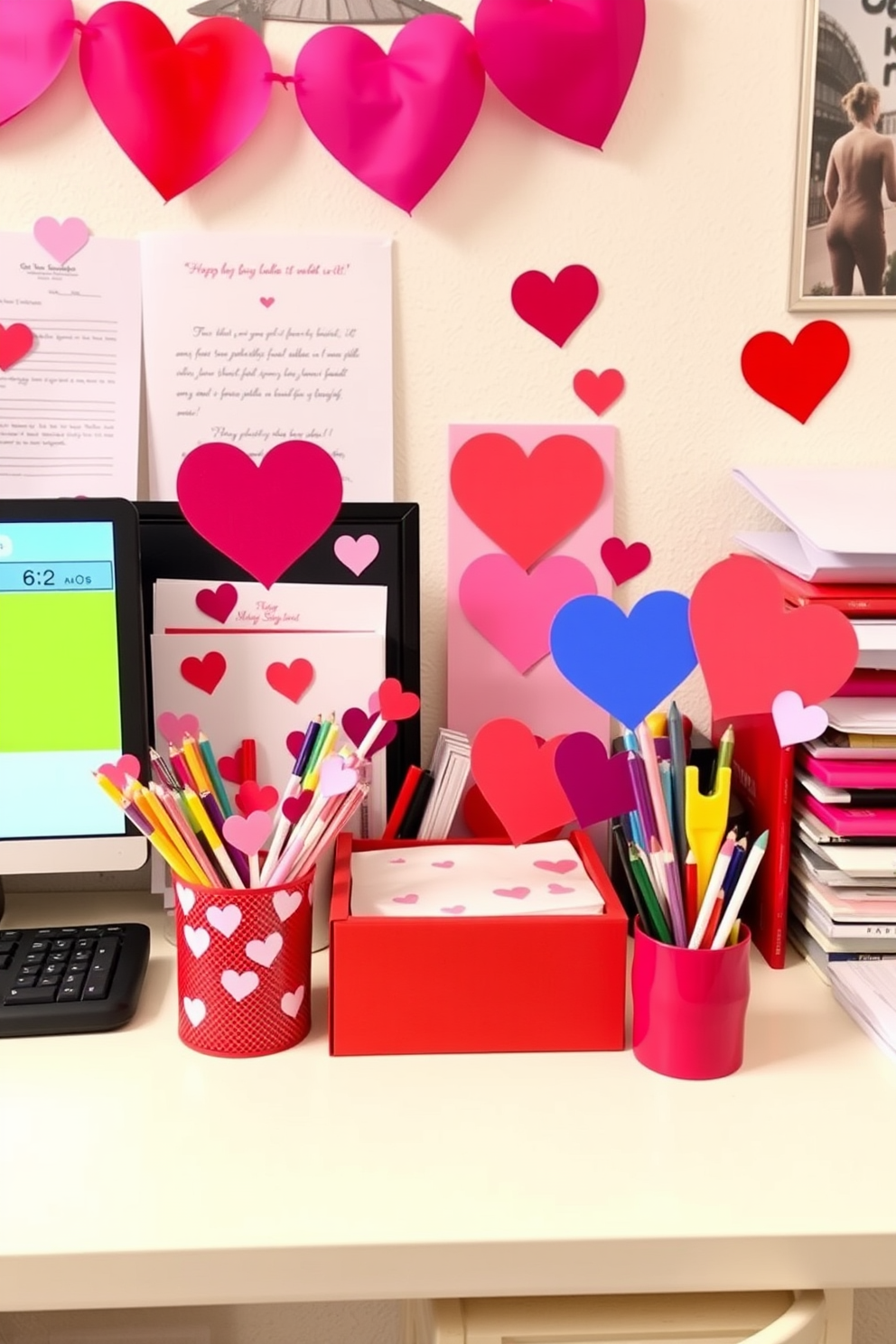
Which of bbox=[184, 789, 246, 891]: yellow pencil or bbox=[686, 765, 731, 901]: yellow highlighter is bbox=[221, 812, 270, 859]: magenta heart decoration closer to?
bbox=[184, 789, 246, 891]: yellow pencil

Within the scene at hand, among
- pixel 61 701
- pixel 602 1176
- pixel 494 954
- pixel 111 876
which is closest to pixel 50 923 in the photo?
pixel 111 876

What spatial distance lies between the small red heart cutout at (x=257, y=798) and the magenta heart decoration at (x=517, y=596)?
0.30 m

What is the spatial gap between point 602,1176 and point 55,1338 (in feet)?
2.52

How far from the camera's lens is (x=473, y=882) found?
90 centimetres

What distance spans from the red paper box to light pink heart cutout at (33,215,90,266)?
2.01ft

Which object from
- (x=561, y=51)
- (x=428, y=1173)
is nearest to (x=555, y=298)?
(x=561, y=51)

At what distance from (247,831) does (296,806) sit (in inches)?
1.8

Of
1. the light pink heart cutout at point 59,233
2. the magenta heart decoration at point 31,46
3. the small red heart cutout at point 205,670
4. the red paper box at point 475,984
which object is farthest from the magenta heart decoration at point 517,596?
the magenta heart decoration at point 31,46

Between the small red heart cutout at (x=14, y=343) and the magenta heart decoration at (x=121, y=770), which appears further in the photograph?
the small red heart cutout at (x=14, y=343)

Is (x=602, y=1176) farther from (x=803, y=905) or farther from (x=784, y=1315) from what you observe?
(x=803, y=905)

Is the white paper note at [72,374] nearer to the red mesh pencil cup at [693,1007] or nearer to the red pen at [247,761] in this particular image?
the red pen at [247,761]

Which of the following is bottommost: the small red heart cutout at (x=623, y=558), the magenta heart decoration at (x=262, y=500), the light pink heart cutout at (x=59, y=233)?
the small red heart cutout at (x=623, y=558)

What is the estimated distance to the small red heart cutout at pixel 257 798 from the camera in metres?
0.89

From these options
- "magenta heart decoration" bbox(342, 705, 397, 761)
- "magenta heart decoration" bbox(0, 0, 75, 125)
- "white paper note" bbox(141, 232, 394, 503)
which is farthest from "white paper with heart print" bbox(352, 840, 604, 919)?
"magenta heart decoration" bbox(0, 0, 75, 125)
